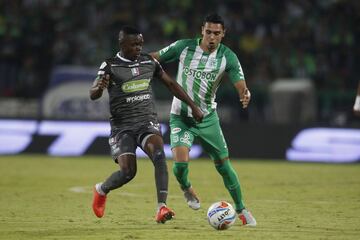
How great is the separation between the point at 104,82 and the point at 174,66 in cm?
1356

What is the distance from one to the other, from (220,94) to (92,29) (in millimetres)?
4616

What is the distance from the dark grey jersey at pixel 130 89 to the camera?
29.8 feet

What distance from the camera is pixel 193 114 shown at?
30.0ft

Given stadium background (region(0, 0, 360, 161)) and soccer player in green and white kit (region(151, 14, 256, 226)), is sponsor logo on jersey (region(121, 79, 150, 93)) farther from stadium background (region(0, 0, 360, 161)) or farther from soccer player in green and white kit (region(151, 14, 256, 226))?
stadium background (region(0, 0, 360, 161))

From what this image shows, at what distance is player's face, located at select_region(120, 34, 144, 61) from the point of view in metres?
8.92

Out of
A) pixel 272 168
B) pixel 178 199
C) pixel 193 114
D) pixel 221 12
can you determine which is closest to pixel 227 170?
pixel 193 114

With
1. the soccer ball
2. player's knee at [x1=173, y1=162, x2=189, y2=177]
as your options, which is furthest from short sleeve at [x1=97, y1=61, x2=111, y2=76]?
the soccer ball

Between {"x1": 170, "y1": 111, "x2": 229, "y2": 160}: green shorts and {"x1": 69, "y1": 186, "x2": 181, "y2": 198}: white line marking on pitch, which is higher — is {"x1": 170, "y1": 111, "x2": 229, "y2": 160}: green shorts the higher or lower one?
the higher one

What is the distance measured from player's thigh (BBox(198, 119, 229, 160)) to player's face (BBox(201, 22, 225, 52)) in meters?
0.87

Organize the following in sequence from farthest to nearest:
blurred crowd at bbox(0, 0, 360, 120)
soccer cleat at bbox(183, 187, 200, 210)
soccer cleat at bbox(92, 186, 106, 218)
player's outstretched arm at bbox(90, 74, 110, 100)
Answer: blurred crowd at bbox(0, 0, 360, 120)
soccer cleat at bbox(183, 187, 200, 210)
soccer cleat at bbox(92, 186, 106, 218)
player's outstretched arm at bbox(90, 74, 110, 100)

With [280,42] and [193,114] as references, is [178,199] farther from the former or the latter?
[280,42]

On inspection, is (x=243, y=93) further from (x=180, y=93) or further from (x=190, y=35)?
(x=190, y=35)

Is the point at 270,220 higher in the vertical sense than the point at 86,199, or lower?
higher

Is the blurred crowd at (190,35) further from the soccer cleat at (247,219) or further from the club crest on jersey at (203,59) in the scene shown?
the soccer cleat at (247,219)
